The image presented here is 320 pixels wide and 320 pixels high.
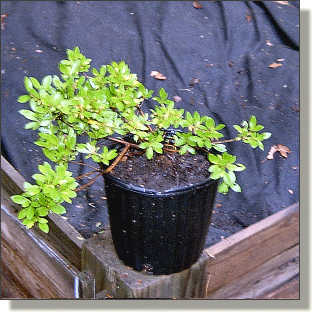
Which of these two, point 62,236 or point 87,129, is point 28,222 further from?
point 62,236

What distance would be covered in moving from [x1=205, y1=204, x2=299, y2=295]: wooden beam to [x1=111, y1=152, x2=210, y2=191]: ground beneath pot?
1.40 ft

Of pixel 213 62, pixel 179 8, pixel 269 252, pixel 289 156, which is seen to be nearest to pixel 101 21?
pixel 179 8

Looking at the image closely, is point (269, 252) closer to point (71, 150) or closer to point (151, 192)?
point (151, 192)

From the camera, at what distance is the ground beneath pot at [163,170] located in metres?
1.44

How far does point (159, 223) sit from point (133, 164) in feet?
0.70

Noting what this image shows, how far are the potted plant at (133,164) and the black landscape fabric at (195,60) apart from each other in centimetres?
75

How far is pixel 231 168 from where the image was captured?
1398 millimetres

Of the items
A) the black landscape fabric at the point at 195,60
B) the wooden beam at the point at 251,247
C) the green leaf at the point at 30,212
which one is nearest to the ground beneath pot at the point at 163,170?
the green leaf at the point at 30,212

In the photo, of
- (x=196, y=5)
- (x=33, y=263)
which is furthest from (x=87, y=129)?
(x=196, y=5)

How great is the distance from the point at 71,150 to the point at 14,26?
2.33 m

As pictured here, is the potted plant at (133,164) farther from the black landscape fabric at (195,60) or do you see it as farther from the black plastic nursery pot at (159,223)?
the black landscape fabric at (195,60)

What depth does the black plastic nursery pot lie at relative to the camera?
142cm

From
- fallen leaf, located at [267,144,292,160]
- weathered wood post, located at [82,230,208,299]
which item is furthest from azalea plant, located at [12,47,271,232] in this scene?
fallen leaf, located at [267,144,292,160]

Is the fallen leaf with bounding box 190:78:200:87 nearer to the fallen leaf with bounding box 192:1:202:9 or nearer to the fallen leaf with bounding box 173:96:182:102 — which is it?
the fallen leaf with bounding box 173:96:182:102
